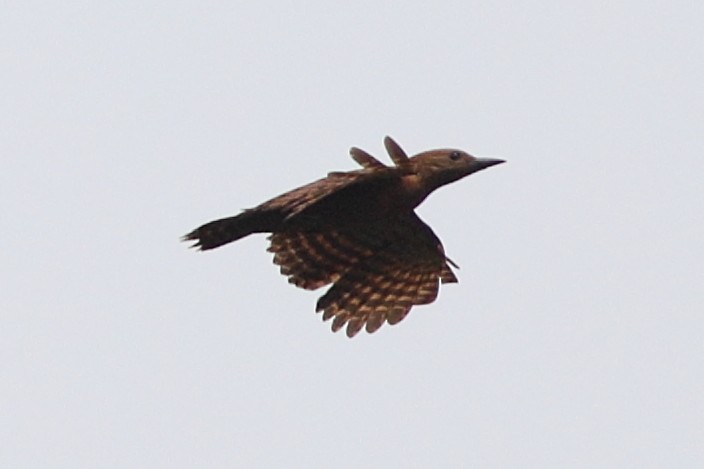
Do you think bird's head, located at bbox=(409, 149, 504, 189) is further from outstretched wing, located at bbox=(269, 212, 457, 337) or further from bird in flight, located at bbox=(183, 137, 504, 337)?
outstretched wing, located at bbox=(269, 212, 457, 337)

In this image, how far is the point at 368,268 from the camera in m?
20.2

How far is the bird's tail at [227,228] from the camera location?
1827 centimetres

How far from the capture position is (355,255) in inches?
792

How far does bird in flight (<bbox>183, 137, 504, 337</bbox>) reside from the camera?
60.3ft

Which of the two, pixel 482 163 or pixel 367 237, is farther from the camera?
pixel 367 237

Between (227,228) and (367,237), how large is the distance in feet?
6.66

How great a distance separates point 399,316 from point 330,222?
4.83 ft

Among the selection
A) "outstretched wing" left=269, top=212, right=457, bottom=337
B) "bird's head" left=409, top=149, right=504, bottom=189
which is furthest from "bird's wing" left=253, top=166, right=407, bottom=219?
"outstretched wing" left=269, top=212, right=457, bottom=337

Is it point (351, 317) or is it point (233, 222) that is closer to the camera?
point (233, 222)

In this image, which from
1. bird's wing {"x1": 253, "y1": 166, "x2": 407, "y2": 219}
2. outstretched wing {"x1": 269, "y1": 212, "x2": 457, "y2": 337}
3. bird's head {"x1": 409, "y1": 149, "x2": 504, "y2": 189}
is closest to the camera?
bird's wing {"x1": 253, "y1": 166, "x2": 407, "y2": 219}

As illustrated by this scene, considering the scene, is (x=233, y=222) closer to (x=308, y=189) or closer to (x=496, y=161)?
(x=308, y=189)

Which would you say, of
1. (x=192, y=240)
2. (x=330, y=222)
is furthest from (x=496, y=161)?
(x=192, y=240)

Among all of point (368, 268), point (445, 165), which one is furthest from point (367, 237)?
point (445, 165)

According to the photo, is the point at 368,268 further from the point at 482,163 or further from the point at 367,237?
the point at 482,163
